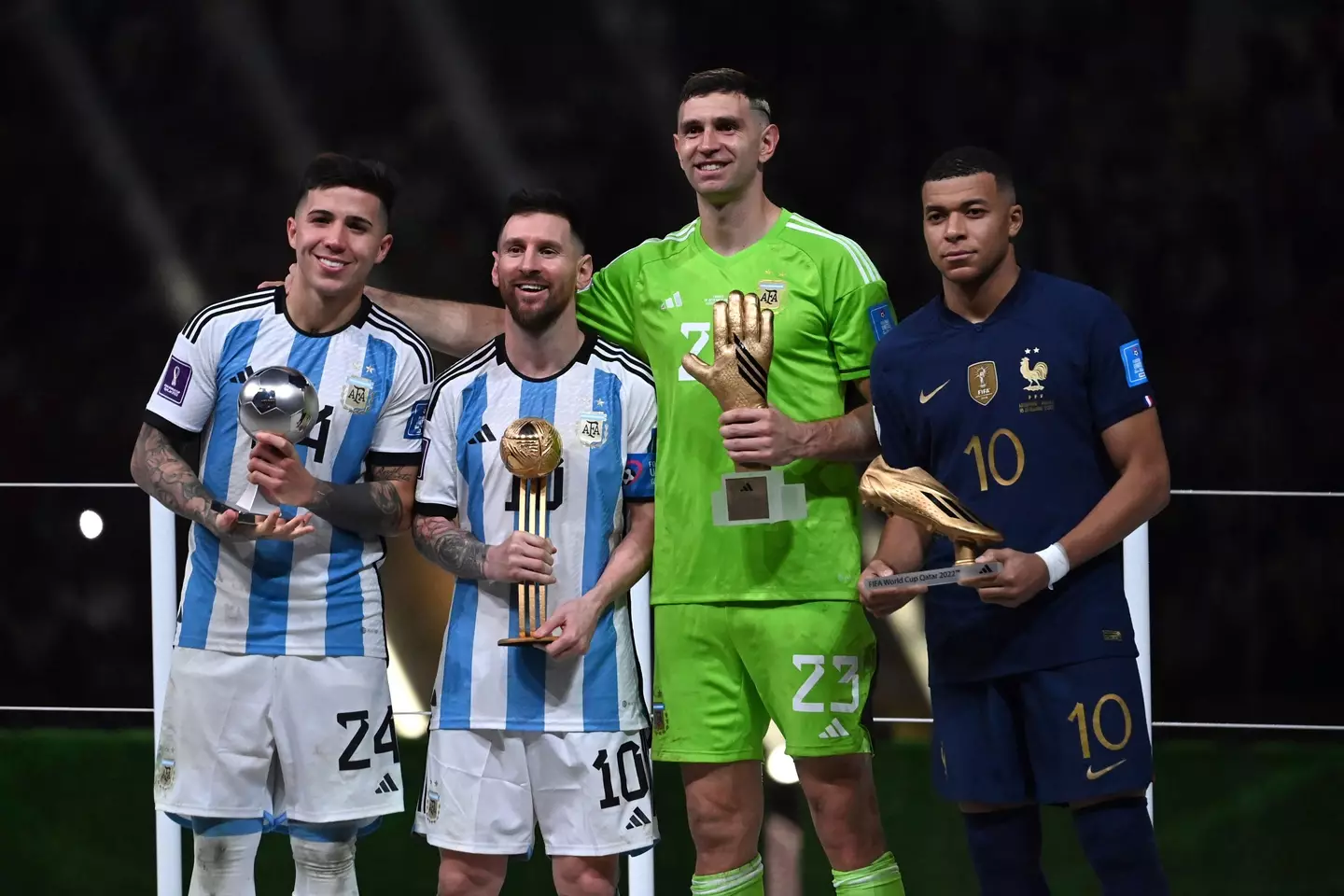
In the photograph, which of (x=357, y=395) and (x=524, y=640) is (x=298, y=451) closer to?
(x=357, y=395)

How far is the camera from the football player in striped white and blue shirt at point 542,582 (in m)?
2.63

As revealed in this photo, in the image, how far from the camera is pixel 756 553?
277 centimetres

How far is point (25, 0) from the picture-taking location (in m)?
4.48

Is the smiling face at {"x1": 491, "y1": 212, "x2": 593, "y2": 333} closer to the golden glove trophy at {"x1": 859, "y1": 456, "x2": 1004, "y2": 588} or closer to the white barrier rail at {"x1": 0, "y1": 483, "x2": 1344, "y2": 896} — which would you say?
the golden glove trophy at {"x1": 859, "y1": 456, "x2": 1004, "y2": 588}

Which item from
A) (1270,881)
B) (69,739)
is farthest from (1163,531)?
(69,739)

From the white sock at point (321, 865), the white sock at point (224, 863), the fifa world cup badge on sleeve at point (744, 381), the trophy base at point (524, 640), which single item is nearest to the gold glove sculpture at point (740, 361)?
the fifa world cup badge on sleeve at point (744, 381)

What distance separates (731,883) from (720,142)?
55.1 inches

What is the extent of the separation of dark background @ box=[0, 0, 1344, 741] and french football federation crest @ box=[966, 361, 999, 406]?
1637 mm

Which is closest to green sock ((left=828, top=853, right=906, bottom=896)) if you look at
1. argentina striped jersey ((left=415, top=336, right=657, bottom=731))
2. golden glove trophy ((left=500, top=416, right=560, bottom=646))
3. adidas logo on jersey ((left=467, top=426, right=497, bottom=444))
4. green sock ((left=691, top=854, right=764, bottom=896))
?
green sock ((left=691, top=854, right=764, bottom=896))

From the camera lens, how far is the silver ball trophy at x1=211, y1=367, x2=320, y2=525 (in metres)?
2.49

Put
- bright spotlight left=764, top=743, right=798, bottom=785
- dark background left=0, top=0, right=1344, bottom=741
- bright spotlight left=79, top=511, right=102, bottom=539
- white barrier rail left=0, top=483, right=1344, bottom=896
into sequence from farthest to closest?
1. bright spotlight left=79, top=511, right=102, bottom=539
2. dark background left=0, top=0, right=1344, bottom=741
3. bright spotlight left=764, top=743, right=798, bottom=785
4. white barrier rail left=0, top=483, right=1344, bottom=896

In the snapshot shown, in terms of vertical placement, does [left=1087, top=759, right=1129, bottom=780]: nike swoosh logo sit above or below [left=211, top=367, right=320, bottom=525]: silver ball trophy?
below

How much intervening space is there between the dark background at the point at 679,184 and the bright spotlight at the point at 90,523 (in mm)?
37

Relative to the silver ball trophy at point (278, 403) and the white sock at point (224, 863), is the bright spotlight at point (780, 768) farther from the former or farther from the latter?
the silver ball trophy at point (278, 403)
